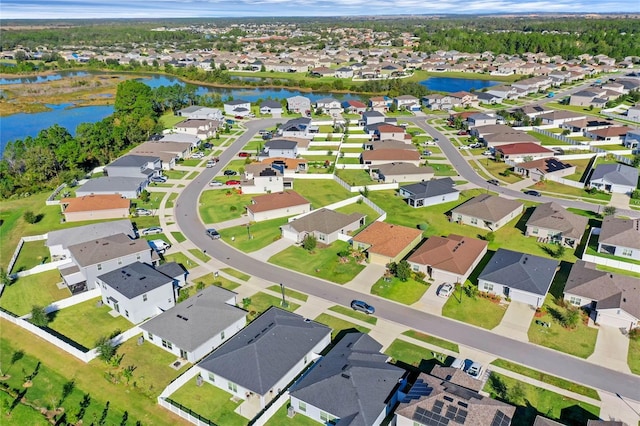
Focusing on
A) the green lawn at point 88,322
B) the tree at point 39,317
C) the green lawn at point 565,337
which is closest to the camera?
the green lawn at point 565,337

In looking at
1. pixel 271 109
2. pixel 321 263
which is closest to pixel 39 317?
pixel 321 263

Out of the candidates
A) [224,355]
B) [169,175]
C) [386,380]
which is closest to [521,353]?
[386,380]

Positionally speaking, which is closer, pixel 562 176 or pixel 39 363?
pixel 39 363

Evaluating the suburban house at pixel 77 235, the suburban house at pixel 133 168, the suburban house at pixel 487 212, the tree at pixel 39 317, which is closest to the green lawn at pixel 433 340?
the suburban house at pixel 487 212

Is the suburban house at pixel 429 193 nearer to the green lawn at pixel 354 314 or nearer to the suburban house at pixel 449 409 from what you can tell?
the green lawn at pixel 354 314

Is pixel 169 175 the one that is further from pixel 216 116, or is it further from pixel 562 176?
pixel 562 176

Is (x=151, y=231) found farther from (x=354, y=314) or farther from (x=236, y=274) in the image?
(x=354, y=314)
